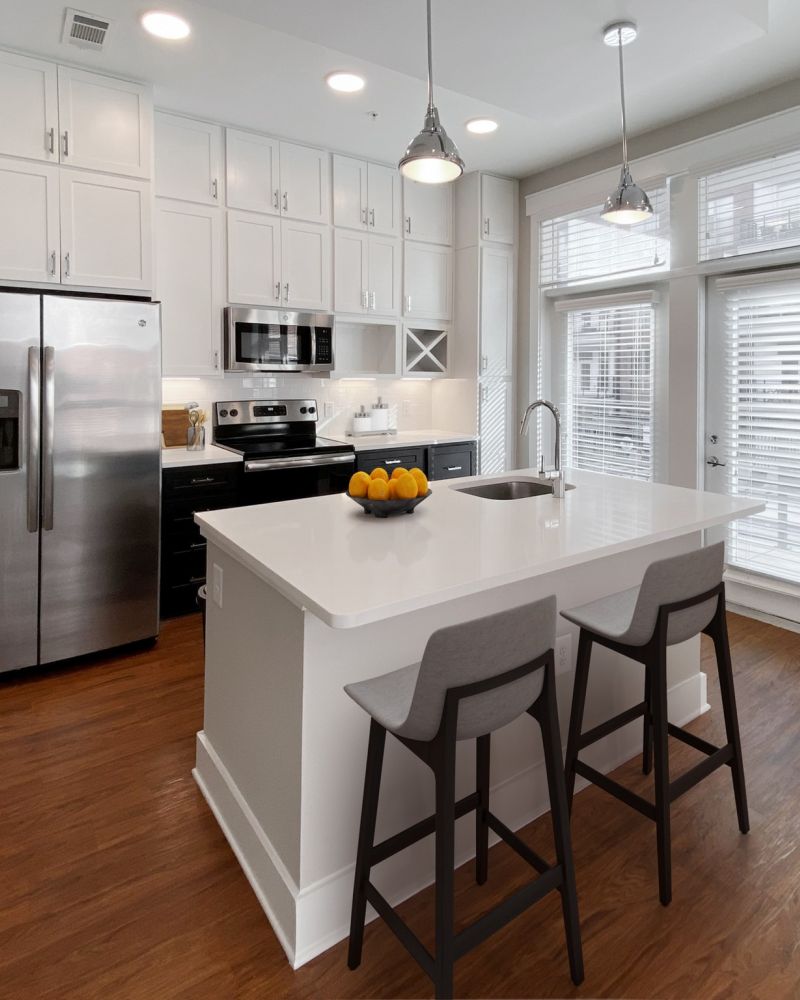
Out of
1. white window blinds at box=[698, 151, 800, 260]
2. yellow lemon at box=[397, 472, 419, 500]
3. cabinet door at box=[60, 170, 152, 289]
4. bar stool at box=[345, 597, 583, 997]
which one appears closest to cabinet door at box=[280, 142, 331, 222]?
cabinet door at box=[60, 170, 152, 289]

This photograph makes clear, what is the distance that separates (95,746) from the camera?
102 inches

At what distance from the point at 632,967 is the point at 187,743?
173 centimetres

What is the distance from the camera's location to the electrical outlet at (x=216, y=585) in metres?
2.14

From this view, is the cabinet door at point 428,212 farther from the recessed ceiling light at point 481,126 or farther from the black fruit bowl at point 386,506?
the black fruit bowl at point 386,506

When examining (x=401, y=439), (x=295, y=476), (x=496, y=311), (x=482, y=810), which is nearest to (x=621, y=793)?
(x=482, y=810)

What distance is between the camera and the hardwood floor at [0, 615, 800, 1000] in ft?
5.17

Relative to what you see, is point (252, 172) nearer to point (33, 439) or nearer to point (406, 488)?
point (33, 439)

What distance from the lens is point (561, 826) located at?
1.55m

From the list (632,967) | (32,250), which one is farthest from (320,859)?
(32,250)

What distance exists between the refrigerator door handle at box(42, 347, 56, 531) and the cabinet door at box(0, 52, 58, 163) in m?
1.03

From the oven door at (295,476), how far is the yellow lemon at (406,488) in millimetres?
2042

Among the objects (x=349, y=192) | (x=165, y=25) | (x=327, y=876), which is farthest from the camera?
(x=349, y=192)

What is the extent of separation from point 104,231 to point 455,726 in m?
3.20

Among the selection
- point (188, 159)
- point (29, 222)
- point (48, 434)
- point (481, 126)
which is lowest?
point (48, 434)
